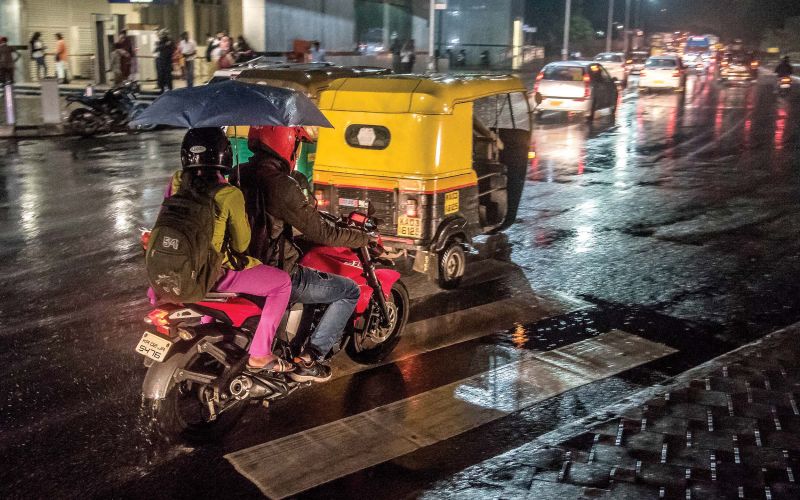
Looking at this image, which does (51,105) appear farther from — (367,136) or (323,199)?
(367,136)

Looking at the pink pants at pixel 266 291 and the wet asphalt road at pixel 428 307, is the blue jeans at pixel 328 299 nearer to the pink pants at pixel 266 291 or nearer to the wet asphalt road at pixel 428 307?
the pink pants at pixel 266 291

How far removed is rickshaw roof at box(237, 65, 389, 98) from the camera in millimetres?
10844

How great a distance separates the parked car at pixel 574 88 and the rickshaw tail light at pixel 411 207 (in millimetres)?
16150

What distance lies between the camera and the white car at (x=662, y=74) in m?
36.0

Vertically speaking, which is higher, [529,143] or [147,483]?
[529,143]

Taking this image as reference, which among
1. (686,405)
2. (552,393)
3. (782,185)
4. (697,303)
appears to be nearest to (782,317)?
(697,303)

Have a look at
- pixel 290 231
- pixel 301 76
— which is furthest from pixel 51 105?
pixel 290 231

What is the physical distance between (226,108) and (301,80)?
5.90m

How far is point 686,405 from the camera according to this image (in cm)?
570

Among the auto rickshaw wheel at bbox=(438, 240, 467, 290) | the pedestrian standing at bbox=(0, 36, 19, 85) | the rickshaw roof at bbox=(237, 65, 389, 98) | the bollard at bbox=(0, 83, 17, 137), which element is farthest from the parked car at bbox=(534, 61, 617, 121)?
the auto rickshaw wheel at bbox=(438, 240, 467, 290)

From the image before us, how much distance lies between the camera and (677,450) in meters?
5.05

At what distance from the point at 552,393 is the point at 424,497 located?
1.71 metres

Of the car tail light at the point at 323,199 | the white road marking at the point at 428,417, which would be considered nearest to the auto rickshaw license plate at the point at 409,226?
the car tail light at the point at 323,199

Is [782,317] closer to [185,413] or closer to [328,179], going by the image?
[328,179]
